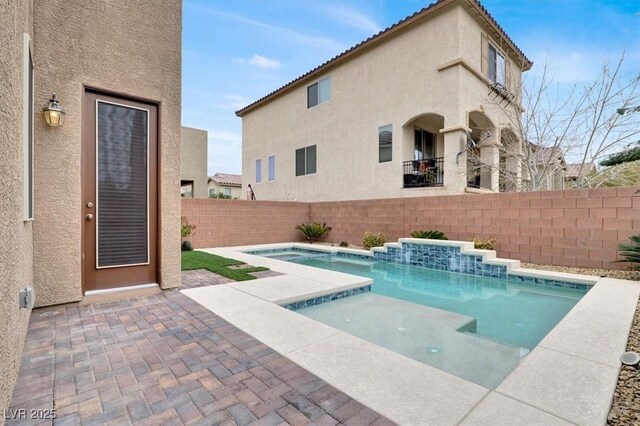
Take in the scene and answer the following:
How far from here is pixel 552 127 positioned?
11.0 meters

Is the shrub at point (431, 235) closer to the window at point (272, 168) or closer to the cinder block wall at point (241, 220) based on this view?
the cinder block wall at point (241, 220)

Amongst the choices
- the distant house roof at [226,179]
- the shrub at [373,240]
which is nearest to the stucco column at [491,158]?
the shrub at [373,240]

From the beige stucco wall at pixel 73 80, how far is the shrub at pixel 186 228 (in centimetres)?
617

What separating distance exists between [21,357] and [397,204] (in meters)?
10.3

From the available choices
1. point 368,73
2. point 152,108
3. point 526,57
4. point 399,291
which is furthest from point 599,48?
point 152,108

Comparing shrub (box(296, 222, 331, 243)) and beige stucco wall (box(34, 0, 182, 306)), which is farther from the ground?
beige stucco wall (box(34, 0, 182, 306))

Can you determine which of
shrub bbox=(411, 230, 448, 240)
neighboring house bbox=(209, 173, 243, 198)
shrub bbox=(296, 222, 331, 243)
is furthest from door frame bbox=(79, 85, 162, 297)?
neighboring house bbox=(209, 173, 243, 198)

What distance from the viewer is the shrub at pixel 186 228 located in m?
10.9

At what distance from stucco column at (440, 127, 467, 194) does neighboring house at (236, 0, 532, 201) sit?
35 millimetres

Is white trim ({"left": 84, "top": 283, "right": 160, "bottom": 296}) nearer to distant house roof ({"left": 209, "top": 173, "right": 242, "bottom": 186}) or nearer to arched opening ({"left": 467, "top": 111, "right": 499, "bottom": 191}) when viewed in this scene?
arched opening ({"left": 467, "top": 111, "right": 499, "bottom": 191})

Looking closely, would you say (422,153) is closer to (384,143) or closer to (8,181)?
(384,143)

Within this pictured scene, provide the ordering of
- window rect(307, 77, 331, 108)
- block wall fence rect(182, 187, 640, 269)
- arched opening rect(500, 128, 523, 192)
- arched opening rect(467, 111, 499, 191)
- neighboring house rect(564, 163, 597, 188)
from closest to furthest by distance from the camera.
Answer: block wall fence rect(182, 187, 640, 269), neighboring house rect(564, 163, 597, 188), arched opening rect(467, 111, 499, 191), arched opening rect(500, 128, 523, 192), window rect(307, 77, 331, 108)

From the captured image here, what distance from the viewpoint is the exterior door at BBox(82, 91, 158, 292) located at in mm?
4570

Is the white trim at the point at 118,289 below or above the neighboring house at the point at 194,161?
below
